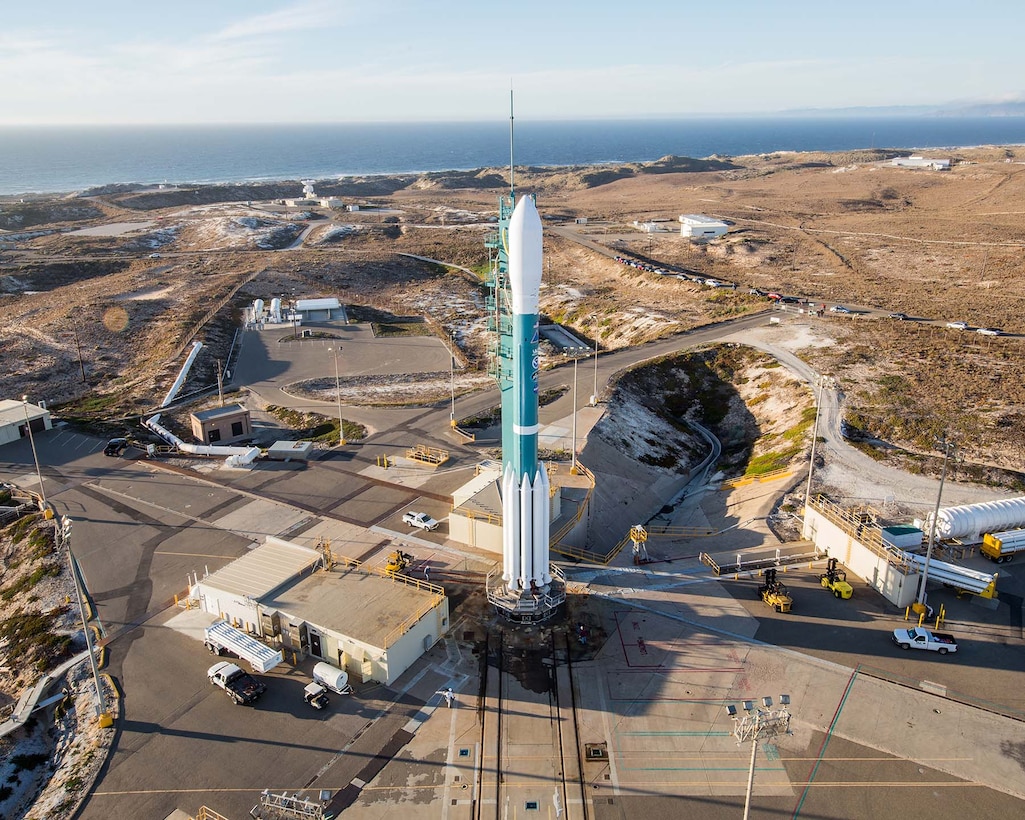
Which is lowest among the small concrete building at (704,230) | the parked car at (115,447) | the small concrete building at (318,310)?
the parked car at (115,447)

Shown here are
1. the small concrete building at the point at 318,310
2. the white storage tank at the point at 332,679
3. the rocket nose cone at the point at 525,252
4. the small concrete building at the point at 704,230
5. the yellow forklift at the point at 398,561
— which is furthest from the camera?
the small concrete building at the point at 704,230

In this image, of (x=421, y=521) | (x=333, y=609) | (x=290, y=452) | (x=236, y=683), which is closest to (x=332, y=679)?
(x=333, y=609)

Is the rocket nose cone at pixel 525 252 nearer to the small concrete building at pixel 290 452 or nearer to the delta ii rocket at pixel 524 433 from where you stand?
the delta ii rocket at pixel 524 433

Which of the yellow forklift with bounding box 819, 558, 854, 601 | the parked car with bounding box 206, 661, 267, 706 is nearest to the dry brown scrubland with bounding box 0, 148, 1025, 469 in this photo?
the yellow forklift with bounding box 819, 558, 854, 601

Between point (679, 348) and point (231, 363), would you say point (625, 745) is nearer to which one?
point (679, 348)

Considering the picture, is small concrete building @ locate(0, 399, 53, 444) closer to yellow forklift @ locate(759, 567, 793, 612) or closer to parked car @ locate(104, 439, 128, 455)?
parked car @ locate(104, 439, 128, 455)

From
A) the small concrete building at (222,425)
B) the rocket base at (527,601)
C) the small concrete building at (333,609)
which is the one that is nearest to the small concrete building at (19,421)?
the small concrete building at (222,425)
